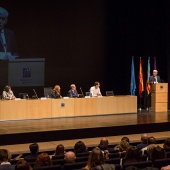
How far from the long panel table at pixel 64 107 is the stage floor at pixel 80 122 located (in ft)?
1.09

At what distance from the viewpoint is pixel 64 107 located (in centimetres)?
1382

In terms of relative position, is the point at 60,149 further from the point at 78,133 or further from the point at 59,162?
the point at 78,133

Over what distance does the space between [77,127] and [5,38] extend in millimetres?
5950

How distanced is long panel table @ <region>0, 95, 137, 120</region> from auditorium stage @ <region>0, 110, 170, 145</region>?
343 millimetres

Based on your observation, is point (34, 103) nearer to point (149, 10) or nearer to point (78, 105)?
point (78, 105)

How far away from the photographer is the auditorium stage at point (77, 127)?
10477 mm

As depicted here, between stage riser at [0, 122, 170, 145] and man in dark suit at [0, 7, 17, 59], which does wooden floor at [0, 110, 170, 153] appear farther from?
man in dark suit at [0, 7, 17, 59]

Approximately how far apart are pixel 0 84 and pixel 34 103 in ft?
9.21

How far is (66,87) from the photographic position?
55.6 ft

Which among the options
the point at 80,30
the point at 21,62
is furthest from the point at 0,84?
the point at 80,30

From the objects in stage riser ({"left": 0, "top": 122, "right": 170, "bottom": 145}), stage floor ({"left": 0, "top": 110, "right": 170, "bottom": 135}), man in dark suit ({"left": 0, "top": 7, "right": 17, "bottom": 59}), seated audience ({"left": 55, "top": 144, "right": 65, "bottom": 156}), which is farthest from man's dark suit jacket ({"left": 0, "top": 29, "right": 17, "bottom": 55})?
seated audience ({"left": 55, "top": 144, "right": 65, "bottom": 156})

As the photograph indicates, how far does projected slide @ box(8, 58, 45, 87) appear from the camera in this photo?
52.1 ft

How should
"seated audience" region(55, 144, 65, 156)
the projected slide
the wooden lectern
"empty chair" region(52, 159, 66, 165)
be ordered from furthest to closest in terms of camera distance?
the projected slide < the wooden lectern < "seated audience" region(55, 144, 65, 156) < "empty chair" region(52, 159, 66, 165)

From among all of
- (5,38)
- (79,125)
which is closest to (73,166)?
(79,125)
